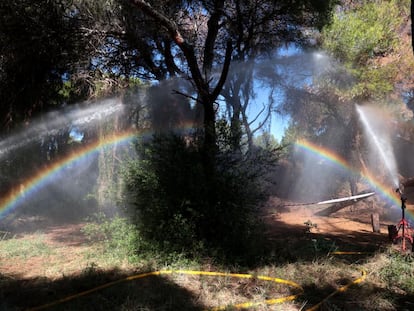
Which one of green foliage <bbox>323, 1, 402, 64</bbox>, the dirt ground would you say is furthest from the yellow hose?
green foliage <bbox>323, 1, 402, 64</bbox>

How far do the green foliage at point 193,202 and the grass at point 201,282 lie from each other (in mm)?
395

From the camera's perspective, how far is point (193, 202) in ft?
18.6

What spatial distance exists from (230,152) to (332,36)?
29.2ft

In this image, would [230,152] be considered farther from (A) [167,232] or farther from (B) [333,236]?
(B) [333,236]

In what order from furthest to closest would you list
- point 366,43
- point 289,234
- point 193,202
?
point 366,43 < point 289,234 < point 193,202

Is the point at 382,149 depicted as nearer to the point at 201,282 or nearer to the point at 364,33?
the point at 364,33

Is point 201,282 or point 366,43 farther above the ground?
point 366,43

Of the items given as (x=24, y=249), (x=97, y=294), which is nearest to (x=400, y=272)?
(x=97, y=294)

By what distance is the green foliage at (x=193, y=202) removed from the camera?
5.50 m

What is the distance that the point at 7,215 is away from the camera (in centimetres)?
1162

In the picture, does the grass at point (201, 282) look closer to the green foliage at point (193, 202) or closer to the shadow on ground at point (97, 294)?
the shadow on ground at point (97, 294)

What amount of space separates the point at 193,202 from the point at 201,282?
155 cm

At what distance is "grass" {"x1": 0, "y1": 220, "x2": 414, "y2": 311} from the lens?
3.75m

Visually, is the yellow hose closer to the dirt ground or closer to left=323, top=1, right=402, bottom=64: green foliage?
the dirt ground
